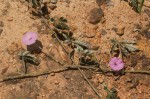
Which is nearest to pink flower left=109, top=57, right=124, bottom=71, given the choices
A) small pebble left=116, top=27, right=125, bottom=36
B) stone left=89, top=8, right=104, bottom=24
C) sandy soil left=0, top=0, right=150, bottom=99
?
sandy soil left=0, top=0, right=150, bottom=99

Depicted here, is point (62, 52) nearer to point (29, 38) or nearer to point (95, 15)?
point (29, 38)

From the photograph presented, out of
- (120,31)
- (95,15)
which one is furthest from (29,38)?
(120,31)

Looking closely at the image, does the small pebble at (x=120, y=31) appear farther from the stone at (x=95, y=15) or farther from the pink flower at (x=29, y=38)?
the pink flower at (x=29, y=38)

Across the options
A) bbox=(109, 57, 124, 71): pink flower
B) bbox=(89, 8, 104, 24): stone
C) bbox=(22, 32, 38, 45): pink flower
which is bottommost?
bbox=(109, 57, 124, 71): pink flower

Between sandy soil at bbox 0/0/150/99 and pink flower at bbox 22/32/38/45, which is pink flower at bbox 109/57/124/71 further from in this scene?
pink flower at bbox 22/32/38/45

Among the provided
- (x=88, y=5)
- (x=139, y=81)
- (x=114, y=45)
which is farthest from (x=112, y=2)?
(x=139, y=81)
